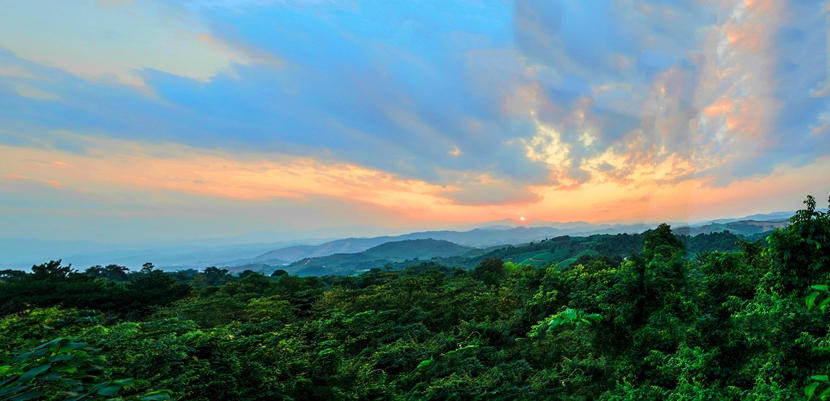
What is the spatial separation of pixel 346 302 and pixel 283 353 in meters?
9.33

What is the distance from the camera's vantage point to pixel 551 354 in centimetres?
1074

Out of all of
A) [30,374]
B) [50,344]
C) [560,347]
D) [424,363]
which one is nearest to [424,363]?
[424,363]

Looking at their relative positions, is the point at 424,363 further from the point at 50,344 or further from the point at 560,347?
the point at 50,344

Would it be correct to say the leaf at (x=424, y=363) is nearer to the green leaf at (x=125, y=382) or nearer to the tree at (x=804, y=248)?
the tree at (x=804, y=248)

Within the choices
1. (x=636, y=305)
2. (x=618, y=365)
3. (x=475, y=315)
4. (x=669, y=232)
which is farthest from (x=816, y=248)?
(x=669, y=232)

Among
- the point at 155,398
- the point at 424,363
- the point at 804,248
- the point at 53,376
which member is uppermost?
the point at 804,248

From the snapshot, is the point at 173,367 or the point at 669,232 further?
the point at 669,232

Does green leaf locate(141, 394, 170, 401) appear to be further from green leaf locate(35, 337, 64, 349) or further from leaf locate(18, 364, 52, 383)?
green leaf locate(35, 337, 64, 349)

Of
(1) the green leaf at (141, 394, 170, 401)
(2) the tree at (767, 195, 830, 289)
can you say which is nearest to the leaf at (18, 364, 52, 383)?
(1) the green leaf at (141, 394, 170, 401)

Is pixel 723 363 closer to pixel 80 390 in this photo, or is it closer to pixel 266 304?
pixel 80 390

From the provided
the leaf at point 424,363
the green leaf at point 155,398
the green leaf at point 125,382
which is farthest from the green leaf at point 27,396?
the leaf at point 424,363

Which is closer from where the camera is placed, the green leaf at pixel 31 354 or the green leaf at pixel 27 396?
the green leaf at pixel 27 396

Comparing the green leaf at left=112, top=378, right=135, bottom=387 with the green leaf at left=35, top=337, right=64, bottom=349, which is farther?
the green leaf at left=35, top=337, right=64, bottom=349

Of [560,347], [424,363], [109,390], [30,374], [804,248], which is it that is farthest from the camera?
[560,347]
